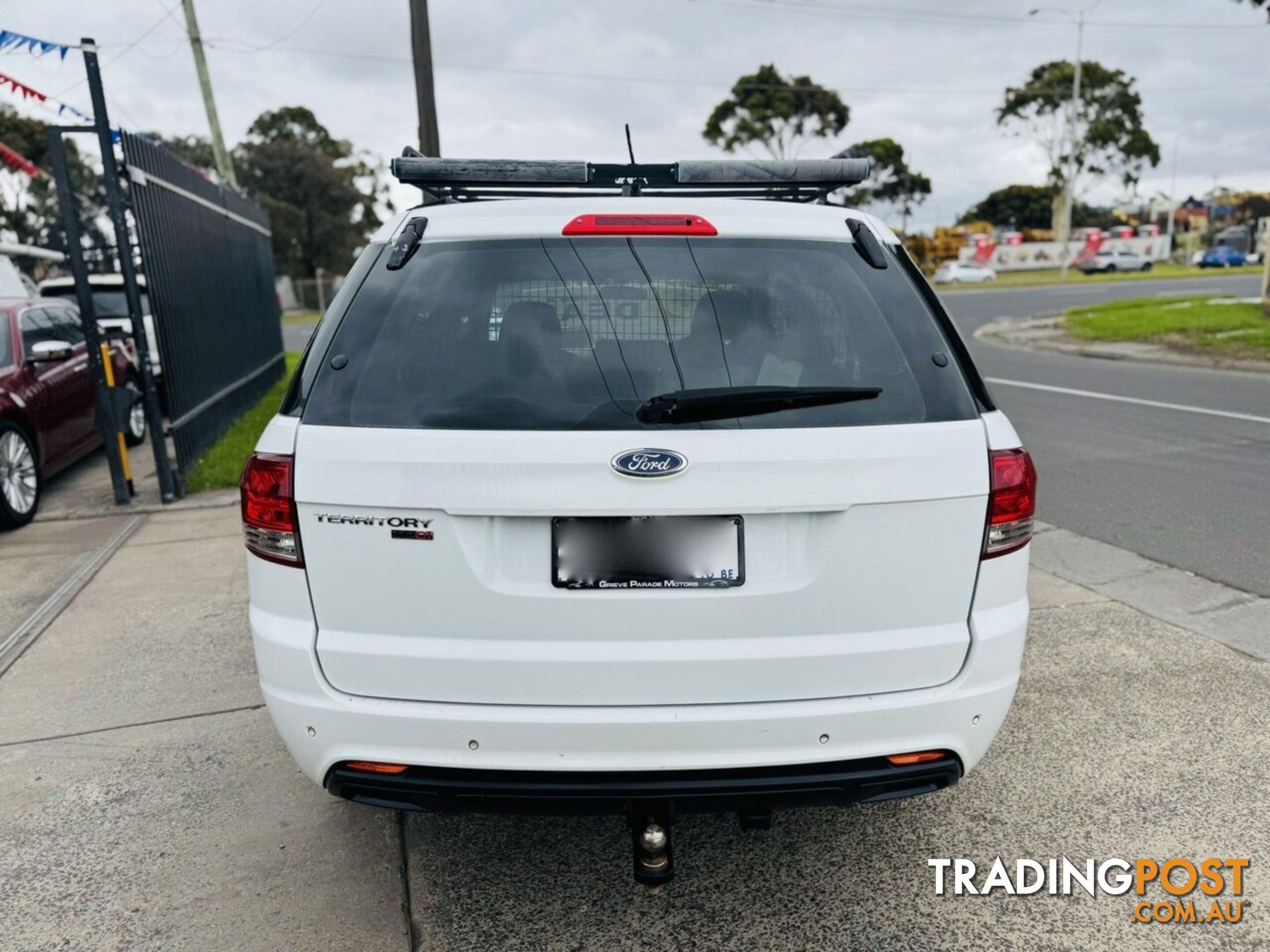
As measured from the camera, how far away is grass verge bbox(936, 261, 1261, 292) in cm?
4384

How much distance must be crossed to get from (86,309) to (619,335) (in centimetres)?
608

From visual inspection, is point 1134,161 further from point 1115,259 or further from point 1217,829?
point 1217,829

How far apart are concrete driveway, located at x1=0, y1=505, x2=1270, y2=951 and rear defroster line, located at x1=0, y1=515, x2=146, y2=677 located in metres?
0.48

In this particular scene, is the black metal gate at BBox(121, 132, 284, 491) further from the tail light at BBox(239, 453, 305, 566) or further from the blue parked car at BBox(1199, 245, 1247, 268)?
the blue parked car at BBox(1199, 245, 1247, 268)

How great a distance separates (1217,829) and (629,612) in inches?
78.9

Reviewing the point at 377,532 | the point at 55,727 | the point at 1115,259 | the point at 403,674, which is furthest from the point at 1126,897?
the point at 1115,259

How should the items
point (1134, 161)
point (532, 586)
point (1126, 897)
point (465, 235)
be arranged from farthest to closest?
point (1134, 161)
point (1126, 897)
point (465, 235)
point (532, 586)

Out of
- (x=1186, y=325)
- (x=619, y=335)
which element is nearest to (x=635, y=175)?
(x=619, y=335)

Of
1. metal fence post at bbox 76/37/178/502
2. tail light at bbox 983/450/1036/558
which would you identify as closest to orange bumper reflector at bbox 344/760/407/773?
tail light at bbox 983/450/1036/558

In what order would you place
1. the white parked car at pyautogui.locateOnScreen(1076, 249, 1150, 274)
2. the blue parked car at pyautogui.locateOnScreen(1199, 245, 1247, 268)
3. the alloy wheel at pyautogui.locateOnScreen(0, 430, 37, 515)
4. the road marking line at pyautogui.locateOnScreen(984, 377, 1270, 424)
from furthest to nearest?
the blue parked car at pyautogui.locateOnScreen(1199, 245, 1247, 268) → the white parked car at pyautogui.locateOnScreen(1076, 249, 1150, 274) → the road marking line at pyautogui.locateOnScreen(984, 377, 1270, 424) → the alloy wheel at pyautogui.locateOnScreen(0, 430, 37, 515)

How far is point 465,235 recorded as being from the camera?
2301 millimetres

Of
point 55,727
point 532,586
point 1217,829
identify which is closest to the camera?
point 532,586

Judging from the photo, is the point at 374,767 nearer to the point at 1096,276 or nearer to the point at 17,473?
the point at 17,473

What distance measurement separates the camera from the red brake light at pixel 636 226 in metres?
2.27
